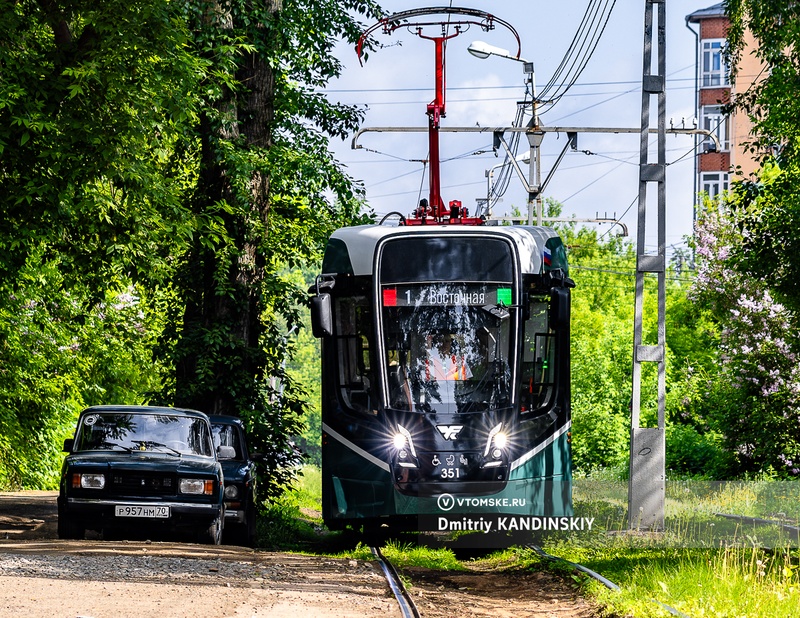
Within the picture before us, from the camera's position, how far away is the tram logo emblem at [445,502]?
14922mm

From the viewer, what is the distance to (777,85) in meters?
18.5

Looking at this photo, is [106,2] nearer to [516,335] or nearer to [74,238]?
[74,238]

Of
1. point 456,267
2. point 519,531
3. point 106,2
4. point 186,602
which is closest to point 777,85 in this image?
point 456,267

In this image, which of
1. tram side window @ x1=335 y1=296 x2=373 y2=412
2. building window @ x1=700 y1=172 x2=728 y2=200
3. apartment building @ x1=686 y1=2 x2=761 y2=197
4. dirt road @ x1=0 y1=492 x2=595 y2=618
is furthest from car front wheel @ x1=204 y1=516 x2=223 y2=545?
building window @ x1=700 y1=172 x2=728 y2=200

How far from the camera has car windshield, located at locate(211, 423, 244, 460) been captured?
19141 mm

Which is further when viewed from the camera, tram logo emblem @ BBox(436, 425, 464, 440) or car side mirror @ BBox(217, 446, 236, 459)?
car side mirror @ BBox(217, 446, 236, 459)

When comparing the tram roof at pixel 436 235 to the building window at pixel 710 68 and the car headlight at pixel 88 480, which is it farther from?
the building window at pixel 710 68

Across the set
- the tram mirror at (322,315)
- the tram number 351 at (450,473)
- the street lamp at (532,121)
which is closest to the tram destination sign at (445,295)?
the tram mirror at (322,315)

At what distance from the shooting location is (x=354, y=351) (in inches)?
623

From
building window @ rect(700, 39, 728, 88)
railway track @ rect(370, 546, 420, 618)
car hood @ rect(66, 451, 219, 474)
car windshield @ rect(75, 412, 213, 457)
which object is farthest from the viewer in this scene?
building window @ rect(700, 39, 728, 88)

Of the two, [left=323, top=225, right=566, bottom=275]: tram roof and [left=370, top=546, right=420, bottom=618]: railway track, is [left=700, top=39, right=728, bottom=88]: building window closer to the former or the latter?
[left=323, top=225, right=566, bottom=275]: tram roof

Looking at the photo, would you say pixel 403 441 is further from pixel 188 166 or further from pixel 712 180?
pixel 712 180

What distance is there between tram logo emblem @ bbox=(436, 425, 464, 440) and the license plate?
3.30 metres

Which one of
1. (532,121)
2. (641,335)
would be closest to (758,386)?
(532,121)
